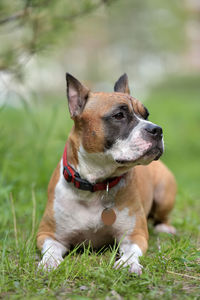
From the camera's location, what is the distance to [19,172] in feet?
16.3

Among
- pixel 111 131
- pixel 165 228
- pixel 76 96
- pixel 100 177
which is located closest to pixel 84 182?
pixel 100 177

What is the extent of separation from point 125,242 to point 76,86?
1.24m

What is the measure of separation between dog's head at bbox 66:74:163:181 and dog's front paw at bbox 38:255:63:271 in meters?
0.66

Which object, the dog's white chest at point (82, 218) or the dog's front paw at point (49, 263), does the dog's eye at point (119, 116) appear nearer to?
the dog's white chest at point (82, 218)

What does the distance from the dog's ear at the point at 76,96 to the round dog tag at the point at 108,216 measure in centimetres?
77

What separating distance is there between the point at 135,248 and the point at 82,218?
0.45 meters

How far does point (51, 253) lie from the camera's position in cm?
297

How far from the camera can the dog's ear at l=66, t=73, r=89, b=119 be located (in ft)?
10.5

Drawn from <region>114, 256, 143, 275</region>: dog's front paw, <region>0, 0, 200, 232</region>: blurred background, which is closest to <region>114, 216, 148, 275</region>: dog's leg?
<region>114, 256, 143, 275</region>: dog's front paw

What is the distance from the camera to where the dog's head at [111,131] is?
2.90 meters

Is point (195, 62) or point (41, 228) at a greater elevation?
point (195, 62)

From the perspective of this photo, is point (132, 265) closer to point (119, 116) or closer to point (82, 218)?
point (82, 218)

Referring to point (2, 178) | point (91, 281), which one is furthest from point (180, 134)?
point (91, 281)

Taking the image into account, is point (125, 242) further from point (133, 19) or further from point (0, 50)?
point (133, 19)
